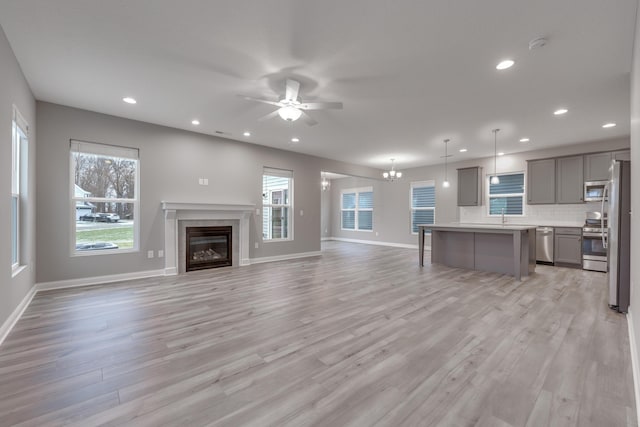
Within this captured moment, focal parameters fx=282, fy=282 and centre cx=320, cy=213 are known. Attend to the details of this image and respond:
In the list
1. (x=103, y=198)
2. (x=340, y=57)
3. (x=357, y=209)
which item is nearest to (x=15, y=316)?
(x=103, y=198)

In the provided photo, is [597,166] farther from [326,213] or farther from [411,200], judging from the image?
[326,213]

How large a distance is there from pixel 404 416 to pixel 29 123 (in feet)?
17.3

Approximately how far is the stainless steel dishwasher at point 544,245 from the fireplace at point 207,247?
6.88 m

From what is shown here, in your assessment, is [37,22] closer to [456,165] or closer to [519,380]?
[519,380]

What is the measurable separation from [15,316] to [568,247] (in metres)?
8.97

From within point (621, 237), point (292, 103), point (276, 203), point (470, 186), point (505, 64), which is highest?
point (505, 64)

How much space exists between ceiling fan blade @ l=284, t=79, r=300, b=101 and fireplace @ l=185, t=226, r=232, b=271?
11.5 ft

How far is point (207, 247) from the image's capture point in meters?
5.88

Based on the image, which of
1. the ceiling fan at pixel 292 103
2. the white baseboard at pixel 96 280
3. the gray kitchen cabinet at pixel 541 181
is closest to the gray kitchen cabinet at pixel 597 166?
the gray kitchen cabinet at pixel 541 181

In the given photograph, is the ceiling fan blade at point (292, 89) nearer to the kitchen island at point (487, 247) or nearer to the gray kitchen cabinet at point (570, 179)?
the kitchen island at point (487, 247)

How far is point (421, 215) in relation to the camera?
9227 millimetres

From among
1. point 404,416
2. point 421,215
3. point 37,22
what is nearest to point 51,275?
point 37,22

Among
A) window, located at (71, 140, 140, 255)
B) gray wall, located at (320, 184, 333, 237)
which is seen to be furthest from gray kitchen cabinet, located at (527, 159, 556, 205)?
window, located at (71, 140, 140, 255)

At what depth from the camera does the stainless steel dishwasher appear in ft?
20.3
